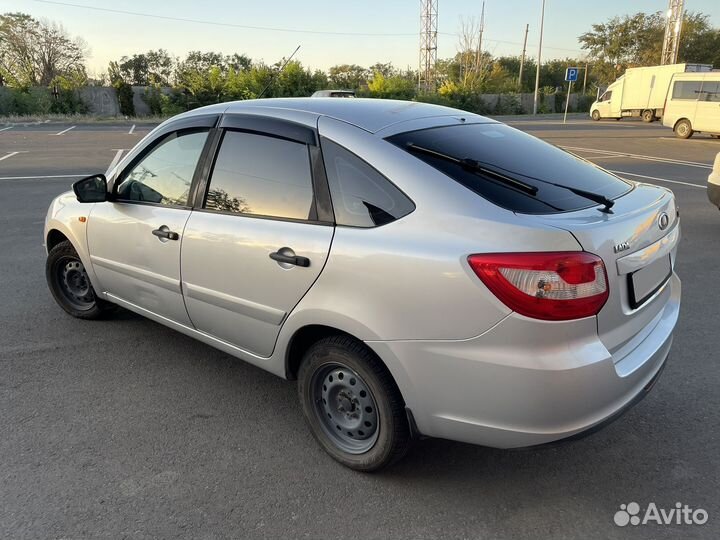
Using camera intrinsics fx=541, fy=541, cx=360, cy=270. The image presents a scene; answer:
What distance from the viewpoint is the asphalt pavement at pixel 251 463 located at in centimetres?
228

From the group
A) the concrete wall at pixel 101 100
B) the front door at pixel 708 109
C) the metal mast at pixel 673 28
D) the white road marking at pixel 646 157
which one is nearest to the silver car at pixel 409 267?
the white road marking at pixel 646 157

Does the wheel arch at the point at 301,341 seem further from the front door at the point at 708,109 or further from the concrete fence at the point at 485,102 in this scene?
the concrete fence at the point at 485,102

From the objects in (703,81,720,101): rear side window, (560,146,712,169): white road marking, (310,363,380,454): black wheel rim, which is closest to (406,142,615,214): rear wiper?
(310,363,380,454): black wheel rim

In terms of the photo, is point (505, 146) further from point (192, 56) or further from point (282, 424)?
point (192, 56)

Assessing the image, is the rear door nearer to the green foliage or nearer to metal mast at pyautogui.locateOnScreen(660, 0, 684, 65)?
the green foliage

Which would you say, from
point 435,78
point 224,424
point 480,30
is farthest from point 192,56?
point 224,424

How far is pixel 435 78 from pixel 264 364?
55.4m

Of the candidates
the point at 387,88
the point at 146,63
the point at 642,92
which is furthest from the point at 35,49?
the point at 642,92

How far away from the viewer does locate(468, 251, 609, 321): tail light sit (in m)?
1.95

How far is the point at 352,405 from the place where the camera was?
2.59 metres

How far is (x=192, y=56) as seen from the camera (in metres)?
59.2

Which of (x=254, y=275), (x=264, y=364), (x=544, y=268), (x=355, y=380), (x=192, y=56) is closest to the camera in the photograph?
(x=544, y=268)

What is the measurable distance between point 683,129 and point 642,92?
7446mm

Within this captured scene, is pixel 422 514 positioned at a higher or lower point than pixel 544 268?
lower
